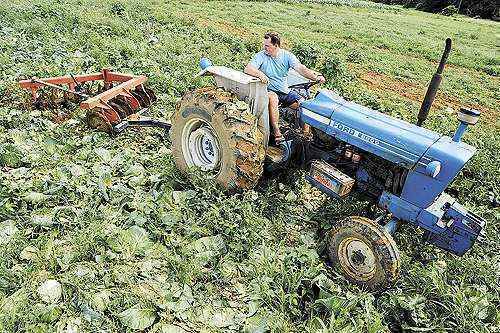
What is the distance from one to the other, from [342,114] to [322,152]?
0.52 metres

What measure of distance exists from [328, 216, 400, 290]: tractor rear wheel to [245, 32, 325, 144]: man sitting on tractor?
4.51 ft

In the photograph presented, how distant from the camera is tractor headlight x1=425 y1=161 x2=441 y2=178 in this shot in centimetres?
349

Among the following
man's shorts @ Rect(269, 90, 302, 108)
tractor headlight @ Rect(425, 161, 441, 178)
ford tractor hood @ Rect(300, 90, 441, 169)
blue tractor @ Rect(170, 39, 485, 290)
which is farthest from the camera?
man's shorts @ Rect(269, 90, 302, 108)

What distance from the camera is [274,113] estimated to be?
4.58 m

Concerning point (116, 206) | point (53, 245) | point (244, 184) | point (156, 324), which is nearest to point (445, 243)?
point (244, 184)

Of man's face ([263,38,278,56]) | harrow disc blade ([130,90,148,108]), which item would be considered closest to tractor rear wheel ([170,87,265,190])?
man's face ([263,38,278,56])

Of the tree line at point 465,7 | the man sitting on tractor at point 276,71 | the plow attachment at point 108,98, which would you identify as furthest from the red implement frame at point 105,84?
the tree line at point 465,7

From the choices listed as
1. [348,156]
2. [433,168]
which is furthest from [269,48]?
[433,168]

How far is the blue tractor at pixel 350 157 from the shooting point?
3629mm

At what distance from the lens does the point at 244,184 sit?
4.36 m

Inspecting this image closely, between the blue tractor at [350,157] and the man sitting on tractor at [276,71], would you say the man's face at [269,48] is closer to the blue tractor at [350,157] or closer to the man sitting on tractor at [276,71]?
the man sitting on tractor at [276,71]

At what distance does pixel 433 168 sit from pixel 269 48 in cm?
229

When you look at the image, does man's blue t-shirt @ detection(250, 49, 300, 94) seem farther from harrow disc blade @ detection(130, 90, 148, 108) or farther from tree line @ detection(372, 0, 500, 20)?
tree line @ detection(372, 0, 500, 20)

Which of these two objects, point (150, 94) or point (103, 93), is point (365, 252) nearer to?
point (103, 93)
